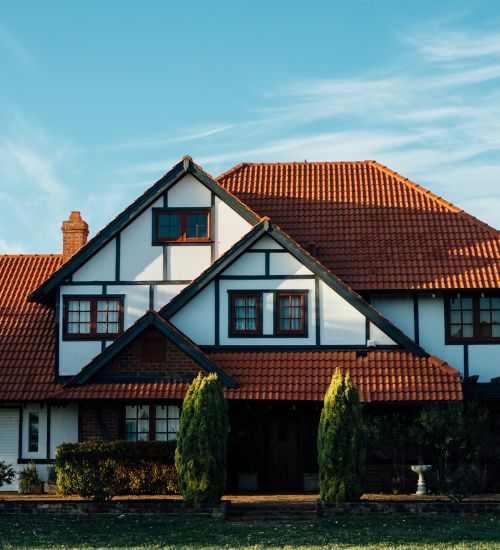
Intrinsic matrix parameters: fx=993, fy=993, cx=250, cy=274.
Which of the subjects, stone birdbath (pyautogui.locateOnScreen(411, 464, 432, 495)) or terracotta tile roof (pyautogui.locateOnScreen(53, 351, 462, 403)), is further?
terracotta tile roof (pyautogui.locateOnScreen(53, 351, 462, 403))

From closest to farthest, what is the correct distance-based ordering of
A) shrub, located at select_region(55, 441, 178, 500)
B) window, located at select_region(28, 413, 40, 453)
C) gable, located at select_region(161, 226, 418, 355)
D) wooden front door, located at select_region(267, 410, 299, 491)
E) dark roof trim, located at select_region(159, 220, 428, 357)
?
1. shrub, located at select_region(55, 441, 178, 500)
2. dark roof trim, located at select_region(159, 220, 428, 357)
3. gable, located at select_region(161, 226, 418, 355)
4. wooden front door, located at select_region(267, 410, 299, 491)
5. window, located at select_region(28, 413, 40, 453)

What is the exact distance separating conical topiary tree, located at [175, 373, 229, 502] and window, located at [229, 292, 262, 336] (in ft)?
15.3

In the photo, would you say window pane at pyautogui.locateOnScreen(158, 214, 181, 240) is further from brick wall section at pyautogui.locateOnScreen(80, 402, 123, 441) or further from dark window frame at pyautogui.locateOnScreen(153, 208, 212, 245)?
brick wall section at pyautogui.locateOnScreen(80, 402, 123, 441)

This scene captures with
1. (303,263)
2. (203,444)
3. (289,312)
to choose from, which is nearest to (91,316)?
(289,312)

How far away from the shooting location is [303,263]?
27141 mm

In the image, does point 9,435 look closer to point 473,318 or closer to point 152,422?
point 152,422

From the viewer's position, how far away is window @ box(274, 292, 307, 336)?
27.2 m

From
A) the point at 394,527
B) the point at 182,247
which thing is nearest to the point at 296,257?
the point at 182,247

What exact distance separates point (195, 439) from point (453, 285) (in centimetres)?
922

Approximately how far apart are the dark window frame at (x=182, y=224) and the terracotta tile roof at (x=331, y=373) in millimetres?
3546

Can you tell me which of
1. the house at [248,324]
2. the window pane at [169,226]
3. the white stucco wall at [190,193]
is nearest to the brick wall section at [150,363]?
the house at [248,324]

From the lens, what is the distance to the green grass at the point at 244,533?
1827 cm

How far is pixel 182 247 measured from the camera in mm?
28375

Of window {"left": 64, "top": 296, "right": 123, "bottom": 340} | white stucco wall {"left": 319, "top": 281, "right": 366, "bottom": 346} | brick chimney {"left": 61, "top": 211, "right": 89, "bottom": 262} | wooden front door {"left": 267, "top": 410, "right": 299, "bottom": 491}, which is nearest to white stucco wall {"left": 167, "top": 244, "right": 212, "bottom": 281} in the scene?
window {"left": 64, "top": 296, "right": 123, "bottom": 340}
